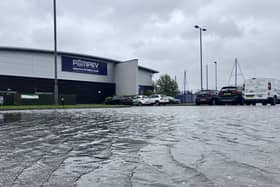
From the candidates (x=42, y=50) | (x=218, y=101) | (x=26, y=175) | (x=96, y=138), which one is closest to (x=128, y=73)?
(x=42, y=50)

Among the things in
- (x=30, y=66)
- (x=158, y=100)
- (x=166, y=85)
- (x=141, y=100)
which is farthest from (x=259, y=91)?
(x=166, y=85)

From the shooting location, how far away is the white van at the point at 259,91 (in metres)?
29.2

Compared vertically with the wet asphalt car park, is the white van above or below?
above

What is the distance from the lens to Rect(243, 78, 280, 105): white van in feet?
96.0

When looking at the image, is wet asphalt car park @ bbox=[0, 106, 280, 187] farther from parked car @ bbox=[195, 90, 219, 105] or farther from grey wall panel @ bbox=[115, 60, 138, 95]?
grey wall panel @ bbox=[115, 60, 138, 95]

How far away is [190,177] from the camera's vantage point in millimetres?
4629

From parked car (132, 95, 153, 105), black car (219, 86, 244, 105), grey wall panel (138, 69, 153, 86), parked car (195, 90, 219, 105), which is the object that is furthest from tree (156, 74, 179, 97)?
black car (219, 86, 244, 105)

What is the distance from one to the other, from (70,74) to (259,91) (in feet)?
115

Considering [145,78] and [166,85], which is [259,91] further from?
[166,85]

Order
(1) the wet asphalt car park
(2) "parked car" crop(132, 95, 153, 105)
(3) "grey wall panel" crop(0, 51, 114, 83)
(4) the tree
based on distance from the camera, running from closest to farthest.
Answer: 1. (1) the wet asphalt car park
2. (2) "parked car" crop(132, 95, 153, 105)
3. (3) "grey wall panel" crop(0, 51, 114, 83)
4. (4) the tree

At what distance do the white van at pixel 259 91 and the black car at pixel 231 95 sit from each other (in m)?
0.67

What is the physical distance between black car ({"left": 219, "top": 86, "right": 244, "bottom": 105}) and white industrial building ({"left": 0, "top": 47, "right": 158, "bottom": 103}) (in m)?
29.2

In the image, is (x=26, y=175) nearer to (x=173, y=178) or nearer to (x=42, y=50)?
(x=173, y=178)

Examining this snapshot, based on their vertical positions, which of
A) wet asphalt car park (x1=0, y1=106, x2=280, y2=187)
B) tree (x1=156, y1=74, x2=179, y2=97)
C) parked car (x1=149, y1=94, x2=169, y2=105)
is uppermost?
tree (x1=156, y1=74, x2=179, y2=97)
